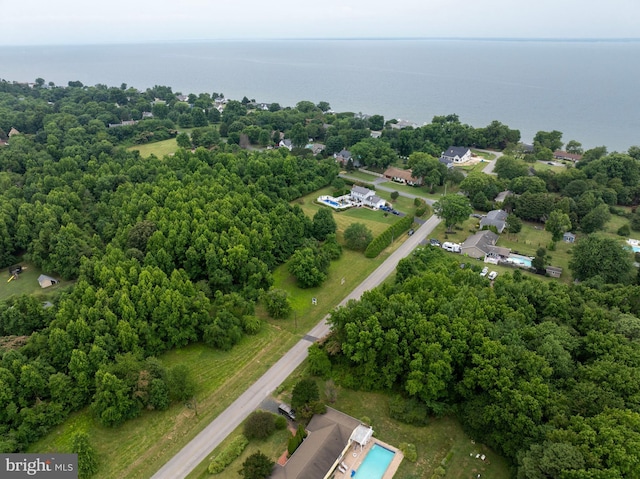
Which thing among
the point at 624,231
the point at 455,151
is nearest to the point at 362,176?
the point at 455,151

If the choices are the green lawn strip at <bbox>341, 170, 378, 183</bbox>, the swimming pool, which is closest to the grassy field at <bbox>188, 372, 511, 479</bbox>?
the swimming pool

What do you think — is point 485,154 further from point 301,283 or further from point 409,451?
point 409,451

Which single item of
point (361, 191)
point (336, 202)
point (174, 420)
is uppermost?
point (361, 191)

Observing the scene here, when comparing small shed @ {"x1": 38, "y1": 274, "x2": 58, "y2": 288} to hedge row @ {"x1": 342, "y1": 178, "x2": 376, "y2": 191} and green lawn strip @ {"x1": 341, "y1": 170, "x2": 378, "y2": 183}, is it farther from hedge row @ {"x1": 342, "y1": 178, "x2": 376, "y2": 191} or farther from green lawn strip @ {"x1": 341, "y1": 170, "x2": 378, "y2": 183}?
green lawn strip @ {"x1": 341, "y1": 170, "x2": 378, "y2": 183}

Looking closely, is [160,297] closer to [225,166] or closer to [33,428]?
[33,428]

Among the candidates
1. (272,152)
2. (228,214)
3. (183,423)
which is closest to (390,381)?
(183,423)

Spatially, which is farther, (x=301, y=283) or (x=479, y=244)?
(x=479, y=244)
